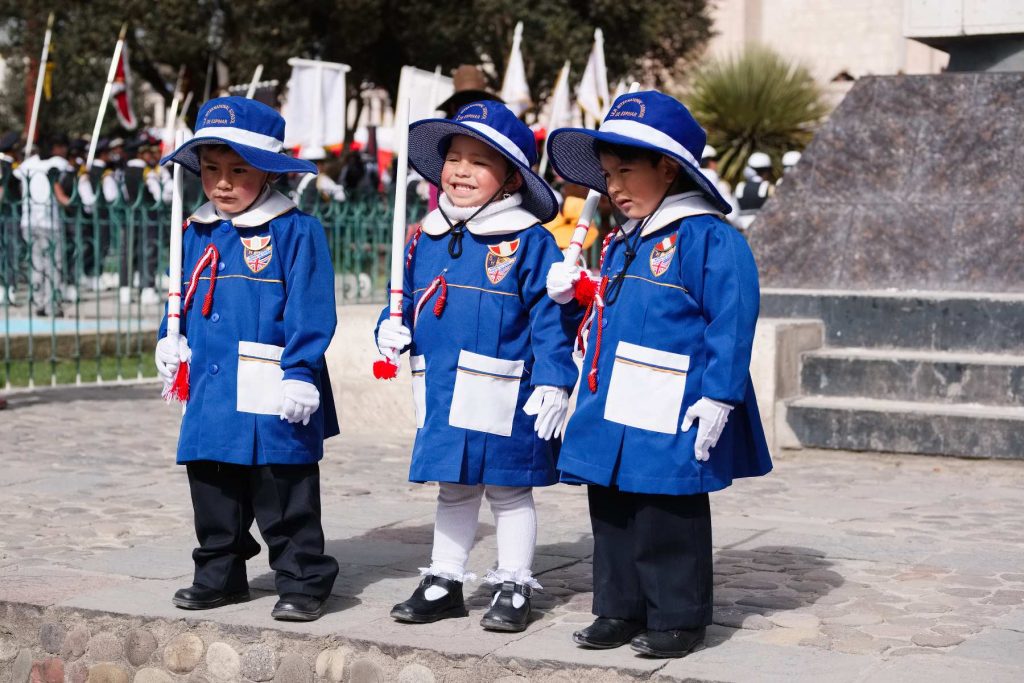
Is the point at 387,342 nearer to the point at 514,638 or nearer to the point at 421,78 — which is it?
the point at 514,638

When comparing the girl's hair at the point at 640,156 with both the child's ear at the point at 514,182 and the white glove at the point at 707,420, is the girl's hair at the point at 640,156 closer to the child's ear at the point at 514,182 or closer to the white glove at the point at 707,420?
the child's ear at the point at 514,182

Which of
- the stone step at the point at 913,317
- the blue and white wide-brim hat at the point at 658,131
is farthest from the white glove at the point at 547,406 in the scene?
the stone step at the point at 913,317

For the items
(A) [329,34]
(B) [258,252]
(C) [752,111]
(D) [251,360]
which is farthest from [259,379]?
(A) [329,34]

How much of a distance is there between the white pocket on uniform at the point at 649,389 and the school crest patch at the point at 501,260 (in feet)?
1.68

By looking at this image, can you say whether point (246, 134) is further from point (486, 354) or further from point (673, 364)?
point (673, 364)

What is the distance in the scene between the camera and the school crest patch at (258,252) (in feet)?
15.1

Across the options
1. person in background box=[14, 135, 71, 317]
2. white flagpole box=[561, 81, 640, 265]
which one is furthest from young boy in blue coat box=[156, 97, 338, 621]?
person in background box=[14, 135, 71, 317]

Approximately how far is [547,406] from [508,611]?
1.94 ft

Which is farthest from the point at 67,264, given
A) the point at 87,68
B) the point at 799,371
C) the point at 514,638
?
the point at 87,68

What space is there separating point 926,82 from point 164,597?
6.45 metres

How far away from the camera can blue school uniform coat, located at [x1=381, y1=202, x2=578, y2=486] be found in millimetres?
4430

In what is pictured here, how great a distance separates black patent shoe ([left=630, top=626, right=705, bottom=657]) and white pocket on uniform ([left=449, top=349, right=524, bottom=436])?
0.73 meters

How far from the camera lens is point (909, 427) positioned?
26.1 feet

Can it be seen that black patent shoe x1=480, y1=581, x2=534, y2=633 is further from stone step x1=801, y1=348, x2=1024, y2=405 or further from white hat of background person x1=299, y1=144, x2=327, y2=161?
white hat of background person x1=299, y1=144, x2=327, y2=161
